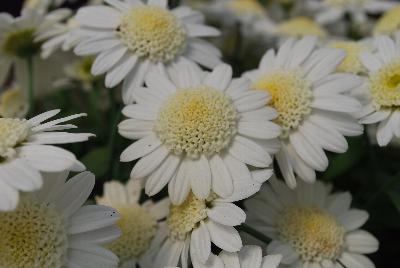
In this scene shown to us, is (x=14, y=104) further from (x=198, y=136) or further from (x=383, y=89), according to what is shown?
(x=383, y=89)

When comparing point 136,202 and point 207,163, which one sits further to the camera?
point 136,202

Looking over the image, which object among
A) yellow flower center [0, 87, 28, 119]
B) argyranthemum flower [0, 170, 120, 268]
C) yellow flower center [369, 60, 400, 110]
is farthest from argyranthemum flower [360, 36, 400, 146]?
yellow flower center [0, 87, 28, 119]

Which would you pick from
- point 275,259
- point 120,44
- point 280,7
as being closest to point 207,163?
point 275,259

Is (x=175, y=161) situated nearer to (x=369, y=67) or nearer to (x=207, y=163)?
(x=207, y=163)

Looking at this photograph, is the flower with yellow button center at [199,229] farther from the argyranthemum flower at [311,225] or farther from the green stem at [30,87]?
the green stem at [30,87]

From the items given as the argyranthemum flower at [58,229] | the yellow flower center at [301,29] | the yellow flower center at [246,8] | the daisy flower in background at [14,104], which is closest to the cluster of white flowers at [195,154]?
the argyranthemum flower at [58,229]

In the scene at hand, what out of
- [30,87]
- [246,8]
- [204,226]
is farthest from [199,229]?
[246,8]

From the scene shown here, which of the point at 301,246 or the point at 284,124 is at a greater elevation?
the point at 284,124
